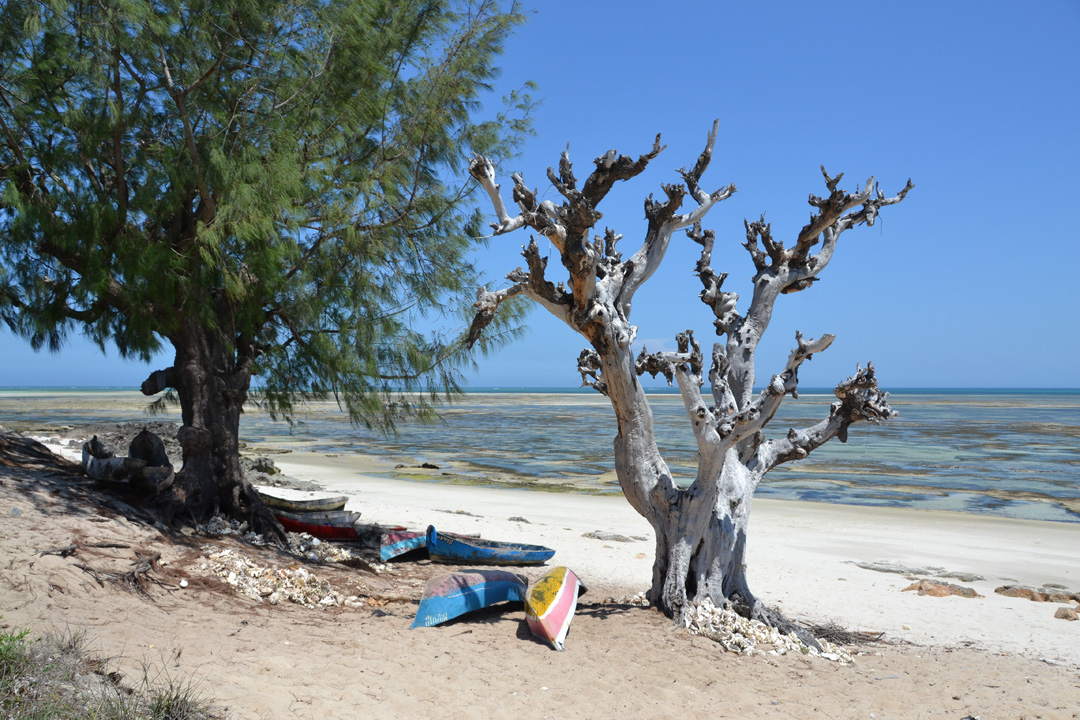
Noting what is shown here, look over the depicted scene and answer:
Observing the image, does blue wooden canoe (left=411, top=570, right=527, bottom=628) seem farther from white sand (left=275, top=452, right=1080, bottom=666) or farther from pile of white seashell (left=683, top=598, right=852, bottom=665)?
white sand (left=275, top=452, right=1080, bottom=666)

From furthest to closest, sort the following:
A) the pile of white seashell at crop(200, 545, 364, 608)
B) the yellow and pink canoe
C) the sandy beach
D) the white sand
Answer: the white sand → the pile of white seashell at crop(200, 545, 364, 608) → the yellow and pink canoe → the sandy beach

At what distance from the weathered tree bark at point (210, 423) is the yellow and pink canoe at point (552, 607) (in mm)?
3776

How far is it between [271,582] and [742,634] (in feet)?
14.6

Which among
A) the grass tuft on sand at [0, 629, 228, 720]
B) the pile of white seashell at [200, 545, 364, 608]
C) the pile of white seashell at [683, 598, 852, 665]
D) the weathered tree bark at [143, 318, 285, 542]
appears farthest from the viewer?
the weathered tree bark at [143, 318, 285, 542]

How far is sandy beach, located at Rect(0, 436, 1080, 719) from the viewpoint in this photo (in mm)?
5086

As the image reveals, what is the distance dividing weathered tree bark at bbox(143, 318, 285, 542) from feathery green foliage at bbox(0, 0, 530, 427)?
93 mm

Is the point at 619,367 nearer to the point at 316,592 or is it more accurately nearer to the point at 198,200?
the point at 316,592

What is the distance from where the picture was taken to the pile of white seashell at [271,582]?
278 inches

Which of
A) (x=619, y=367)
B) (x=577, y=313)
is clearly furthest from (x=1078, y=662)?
(x=577, y=313)

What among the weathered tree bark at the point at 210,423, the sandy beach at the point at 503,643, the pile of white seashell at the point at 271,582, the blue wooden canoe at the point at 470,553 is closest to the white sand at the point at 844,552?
the sandy beach at the point at 503,643

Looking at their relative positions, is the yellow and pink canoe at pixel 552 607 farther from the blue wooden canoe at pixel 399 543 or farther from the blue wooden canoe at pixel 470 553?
the blue wooden canoe at pixel 399 543

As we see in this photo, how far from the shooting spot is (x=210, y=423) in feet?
29.5

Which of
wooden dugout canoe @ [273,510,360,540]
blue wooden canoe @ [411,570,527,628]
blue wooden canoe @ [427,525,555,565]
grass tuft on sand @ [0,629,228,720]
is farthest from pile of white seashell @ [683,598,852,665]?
wooden dugout canoe @ [273,510,360,540]

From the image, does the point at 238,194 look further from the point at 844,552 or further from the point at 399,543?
the point at 844,552
